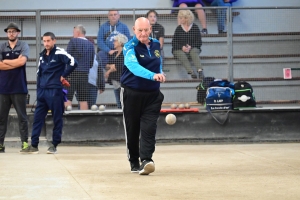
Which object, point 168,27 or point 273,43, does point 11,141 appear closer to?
point 168,27

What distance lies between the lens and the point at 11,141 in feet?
47.6

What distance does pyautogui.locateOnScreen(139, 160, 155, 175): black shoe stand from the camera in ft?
29.2

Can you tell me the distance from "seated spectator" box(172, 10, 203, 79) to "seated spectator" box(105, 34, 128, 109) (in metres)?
1.11

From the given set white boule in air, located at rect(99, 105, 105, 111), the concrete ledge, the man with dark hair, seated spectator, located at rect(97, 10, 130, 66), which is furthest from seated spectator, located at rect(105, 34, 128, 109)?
the man with dark hair

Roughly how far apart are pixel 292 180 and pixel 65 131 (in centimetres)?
747

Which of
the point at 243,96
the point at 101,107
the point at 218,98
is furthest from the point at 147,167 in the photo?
the point at 243,96

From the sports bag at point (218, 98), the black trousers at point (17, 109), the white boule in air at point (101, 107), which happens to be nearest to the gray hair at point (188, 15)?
the sports bag at point (218, 98)

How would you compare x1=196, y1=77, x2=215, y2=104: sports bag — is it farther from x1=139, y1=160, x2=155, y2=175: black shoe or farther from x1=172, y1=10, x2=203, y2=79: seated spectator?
x1=139, y1=160, x2=155, y2=175: black shoe

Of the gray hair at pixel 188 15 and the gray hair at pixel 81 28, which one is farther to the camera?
the gray hair at pixel 188 15

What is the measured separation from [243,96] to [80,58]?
11.6 feet

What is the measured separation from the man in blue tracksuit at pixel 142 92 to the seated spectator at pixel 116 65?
18.5ft

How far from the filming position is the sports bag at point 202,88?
15141 mm

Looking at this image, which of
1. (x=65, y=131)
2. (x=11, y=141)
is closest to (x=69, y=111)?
(x=65, y=131)

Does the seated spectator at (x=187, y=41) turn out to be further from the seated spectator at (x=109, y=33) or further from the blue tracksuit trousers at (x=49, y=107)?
the blue tracksuit trousers at (x=49, y=107)
